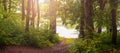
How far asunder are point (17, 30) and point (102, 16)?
7.89 metres

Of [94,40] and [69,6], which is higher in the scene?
[69,6]

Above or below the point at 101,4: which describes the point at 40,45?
below

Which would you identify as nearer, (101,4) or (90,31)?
(90,31)

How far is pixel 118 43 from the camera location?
817 inches

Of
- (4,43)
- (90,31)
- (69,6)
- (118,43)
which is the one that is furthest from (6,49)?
(69,6)

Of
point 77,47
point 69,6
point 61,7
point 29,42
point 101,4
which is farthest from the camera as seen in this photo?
point 61,7

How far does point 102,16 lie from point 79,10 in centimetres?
577

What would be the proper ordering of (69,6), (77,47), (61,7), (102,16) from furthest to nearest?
(61,7), (69,6), (102,16), (77,47)

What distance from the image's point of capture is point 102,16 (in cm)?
2227

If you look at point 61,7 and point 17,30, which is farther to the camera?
point 61,7

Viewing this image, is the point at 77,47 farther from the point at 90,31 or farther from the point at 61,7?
the point at 61,7

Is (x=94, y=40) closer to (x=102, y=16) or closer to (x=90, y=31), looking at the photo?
(x=90, y=31)

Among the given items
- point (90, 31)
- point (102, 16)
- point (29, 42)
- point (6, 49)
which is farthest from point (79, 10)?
point (6, 49)

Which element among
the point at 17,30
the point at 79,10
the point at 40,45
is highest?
the point at 79,10
